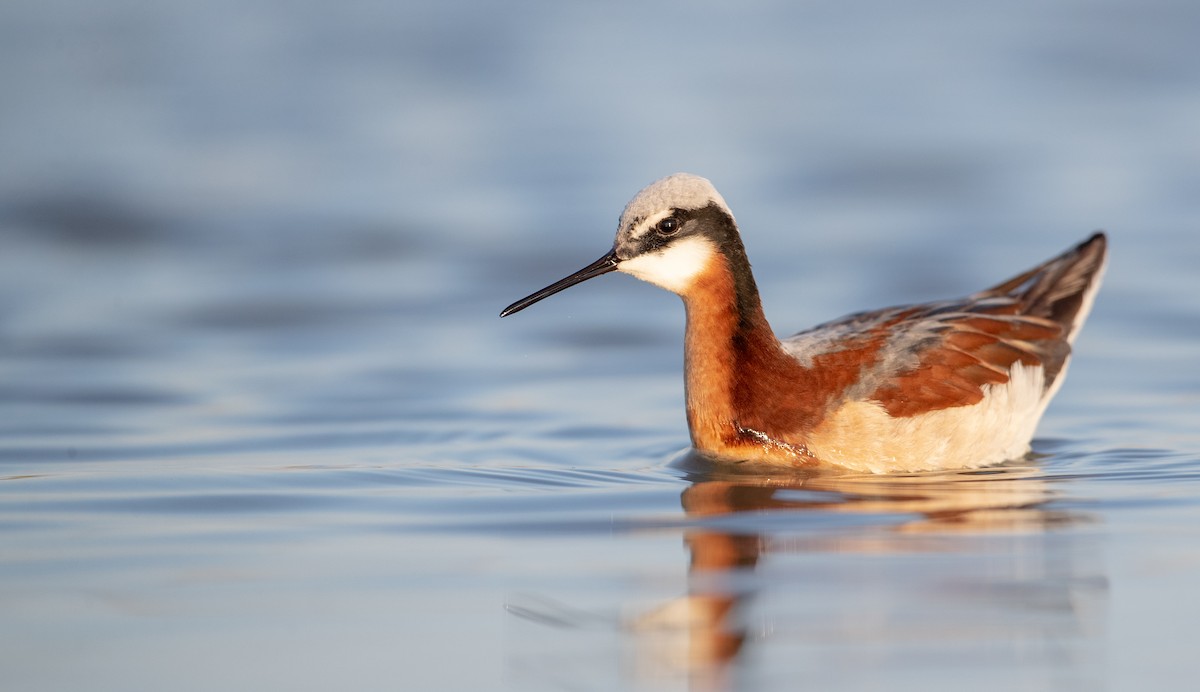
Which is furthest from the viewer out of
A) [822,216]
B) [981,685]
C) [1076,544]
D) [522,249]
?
[822,216]

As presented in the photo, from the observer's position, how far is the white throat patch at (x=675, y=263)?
29.9 feet

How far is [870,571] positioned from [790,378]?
258 centimetres

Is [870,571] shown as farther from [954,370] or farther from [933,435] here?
[954,370]

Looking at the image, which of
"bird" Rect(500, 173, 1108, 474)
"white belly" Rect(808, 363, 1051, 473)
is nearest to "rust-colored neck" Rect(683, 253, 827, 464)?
"bird" Rect(500, 173, 1108, 474)

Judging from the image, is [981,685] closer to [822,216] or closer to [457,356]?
[457,356]

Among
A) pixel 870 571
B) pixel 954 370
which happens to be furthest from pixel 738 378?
pixel 870 571

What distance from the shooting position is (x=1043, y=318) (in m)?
10.3

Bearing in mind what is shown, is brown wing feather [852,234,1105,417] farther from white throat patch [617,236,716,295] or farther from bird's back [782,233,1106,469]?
white throat patch [617,236,716,295]

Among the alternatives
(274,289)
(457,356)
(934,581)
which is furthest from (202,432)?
(934,581)

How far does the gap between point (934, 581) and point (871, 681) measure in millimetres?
1167

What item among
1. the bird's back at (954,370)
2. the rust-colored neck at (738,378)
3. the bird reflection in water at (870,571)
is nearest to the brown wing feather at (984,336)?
the bird's back at (954,370)

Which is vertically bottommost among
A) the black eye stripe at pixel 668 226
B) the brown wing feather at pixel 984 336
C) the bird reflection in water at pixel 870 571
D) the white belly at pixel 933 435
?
the bird reflection in water at pixel 870 571

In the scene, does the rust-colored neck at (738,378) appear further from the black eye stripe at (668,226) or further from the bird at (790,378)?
the black eye stripe at (668,226)

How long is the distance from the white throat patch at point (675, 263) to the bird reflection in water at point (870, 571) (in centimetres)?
117
